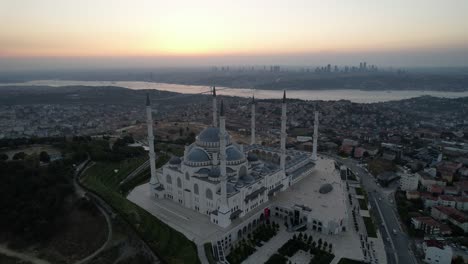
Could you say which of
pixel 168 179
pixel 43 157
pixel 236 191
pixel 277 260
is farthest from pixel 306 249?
pixel 43 157

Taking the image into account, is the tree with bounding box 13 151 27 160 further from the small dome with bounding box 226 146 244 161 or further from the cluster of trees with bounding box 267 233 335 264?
the cluster of trees with bounding box 267 233 335 264

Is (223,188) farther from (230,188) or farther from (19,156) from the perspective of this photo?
(19,156)

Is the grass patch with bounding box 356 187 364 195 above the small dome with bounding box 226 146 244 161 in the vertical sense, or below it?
below

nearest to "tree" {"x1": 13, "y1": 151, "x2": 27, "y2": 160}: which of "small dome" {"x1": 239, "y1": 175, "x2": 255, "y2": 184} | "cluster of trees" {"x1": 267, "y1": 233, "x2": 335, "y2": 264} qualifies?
"small dome" {"x1": 239, "y1": 175, "x2": 255, "y2": 184}

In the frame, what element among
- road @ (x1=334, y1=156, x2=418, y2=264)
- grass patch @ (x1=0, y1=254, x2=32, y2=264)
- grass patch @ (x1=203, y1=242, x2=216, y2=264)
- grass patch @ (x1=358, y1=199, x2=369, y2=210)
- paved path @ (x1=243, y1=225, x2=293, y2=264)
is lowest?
road @ (x1=334, y1=156, x2=418, y2=264)

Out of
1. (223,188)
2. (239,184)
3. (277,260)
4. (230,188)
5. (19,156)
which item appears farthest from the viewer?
(19,156)

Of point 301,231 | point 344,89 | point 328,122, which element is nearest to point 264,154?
point 301,231

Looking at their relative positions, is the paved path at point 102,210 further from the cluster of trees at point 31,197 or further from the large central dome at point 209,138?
the large central dome at point 209,138
